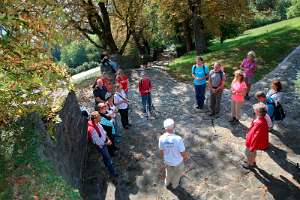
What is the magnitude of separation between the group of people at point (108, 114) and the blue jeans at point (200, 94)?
168cm

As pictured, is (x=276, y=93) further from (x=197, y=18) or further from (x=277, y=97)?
(x=197, y=18)

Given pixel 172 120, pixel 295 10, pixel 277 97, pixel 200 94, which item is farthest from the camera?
pixel 295 10

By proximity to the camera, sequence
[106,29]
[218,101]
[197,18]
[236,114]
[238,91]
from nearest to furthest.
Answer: [238,91] → [236,114] → [218,101] → [197,18] → [106,29]

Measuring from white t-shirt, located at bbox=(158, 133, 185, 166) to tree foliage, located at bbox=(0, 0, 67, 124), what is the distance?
2.71 m

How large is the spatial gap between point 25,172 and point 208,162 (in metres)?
5.17

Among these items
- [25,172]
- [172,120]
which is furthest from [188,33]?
[25,172]

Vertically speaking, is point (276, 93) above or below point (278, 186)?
above

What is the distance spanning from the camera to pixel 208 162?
1077 centimetres

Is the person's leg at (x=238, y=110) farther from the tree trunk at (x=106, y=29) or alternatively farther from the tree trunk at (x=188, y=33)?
the tree trunk at (x=188, y=33)

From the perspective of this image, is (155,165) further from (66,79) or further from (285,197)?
(66,79)

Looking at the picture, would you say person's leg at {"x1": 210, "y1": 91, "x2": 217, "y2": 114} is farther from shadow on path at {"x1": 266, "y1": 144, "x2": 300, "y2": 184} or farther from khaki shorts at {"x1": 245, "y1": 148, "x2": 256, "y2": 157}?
khaki shorts at {"x1": 245, "y1": 148, "x2": 256, "y2": 157}

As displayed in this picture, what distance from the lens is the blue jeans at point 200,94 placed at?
13547 millimetres

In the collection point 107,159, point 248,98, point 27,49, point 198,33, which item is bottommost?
point 248,98

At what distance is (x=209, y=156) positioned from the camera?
11.0 meters
